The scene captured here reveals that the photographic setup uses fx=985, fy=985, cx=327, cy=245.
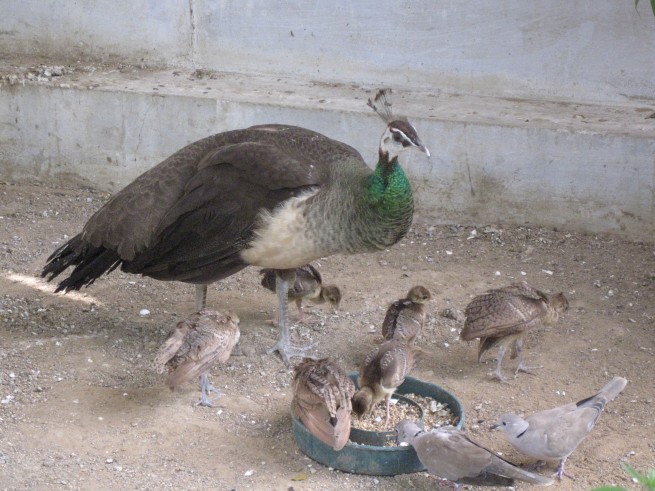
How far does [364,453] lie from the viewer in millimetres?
4066

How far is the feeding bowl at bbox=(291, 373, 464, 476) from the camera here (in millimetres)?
4062

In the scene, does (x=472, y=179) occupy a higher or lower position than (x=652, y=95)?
lower

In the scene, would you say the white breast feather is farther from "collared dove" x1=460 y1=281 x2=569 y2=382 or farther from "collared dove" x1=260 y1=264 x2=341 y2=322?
"collared dove" x1=460 y1=281 x2=569 y2=382

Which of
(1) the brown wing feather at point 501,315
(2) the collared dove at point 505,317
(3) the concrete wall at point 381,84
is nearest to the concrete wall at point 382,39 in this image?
(3) the concrete wall at point 381,84

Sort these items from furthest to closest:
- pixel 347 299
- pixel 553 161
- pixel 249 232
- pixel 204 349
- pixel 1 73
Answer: pixel 1 73, pixel 553 161, pixel 347 299, pixel 249 232, pixel 204 349

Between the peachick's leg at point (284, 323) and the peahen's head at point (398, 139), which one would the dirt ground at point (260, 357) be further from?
the peahen's head at point (398, 139)

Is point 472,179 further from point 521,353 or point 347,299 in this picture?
point 521,353

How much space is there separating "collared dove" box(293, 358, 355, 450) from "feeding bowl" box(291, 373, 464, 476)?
0.09m

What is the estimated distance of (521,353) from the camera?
5.15 m

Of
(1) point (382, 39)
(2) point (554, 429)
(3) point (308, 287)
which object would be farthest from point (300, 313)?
(1) point (382, 39)

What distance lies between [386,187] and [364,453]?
1.41m

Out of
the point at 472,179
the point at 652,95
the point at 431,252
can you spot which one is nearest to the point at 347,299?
the point at 431,252

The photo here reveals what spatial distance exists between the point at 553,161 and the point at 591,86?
65 cm

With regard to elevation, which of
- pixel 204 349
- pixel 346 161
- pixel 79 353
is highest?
pixel 346 161
